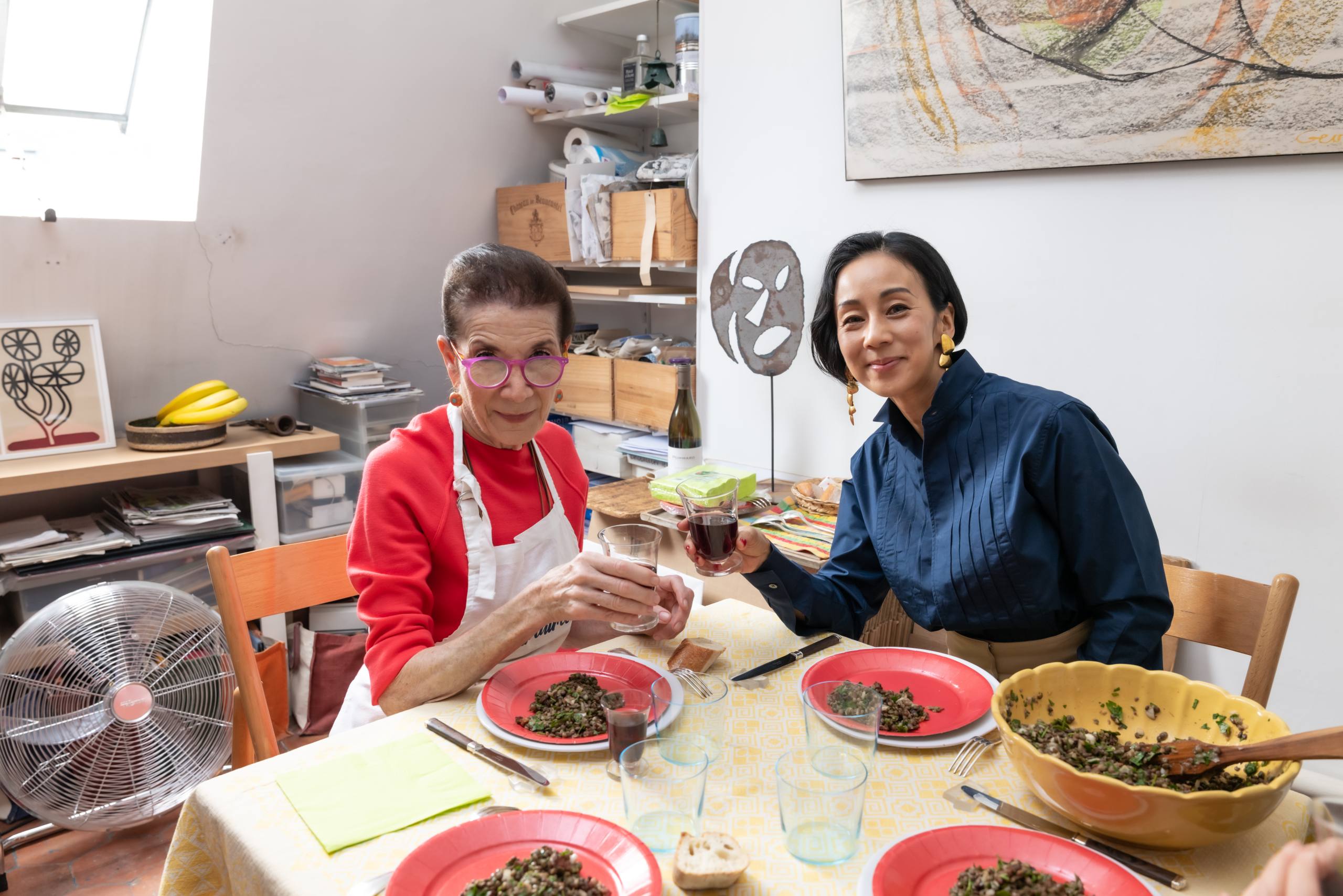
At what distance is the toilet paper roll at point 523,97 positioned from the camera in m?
3.69

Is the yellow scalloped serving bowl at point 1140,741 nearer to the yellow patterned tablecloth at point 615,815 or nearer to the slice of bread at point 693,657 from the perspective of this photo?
the yellow patterned tablecloth at point 615,815

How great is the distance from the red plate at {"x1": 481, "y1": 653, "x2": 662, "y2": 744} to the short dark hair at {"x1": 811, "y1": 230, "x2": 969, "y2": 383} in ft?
2.65

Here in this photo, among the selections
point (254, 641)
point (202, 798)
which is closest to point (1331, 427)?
point (202, 798)

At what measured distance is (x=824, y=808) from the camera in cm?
94

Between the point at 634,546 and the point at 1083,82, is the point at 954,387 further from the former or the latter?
the point at 1083,82

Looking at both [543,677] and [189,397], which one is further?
[189,397]

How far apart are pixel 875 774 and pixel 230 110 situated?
10.2 ft

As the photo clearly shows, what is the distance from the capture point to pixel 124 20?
3182 mm

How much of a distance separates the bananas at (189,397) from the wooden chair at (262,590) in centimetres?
169

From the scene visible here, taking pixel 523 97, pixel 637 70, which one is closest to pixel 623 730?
pixel 637 70

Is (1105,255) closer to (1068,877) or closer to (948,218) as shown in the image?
(948,218)

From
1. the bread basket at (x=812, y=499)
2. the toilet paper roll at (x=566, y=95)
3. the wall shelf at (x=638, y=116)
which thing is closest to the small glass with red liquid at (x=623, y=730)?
the bread basket at (x=812, y=499)

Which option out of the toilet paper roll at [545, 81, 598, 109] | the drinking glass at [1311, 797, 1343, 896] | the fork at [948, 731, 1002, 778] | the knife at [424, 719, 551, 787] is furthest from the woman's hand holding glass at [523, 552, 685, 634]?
the toilet paper roll at [545, 81, 598, 109]

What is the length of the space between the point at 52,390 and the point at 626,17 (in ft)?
8.24
